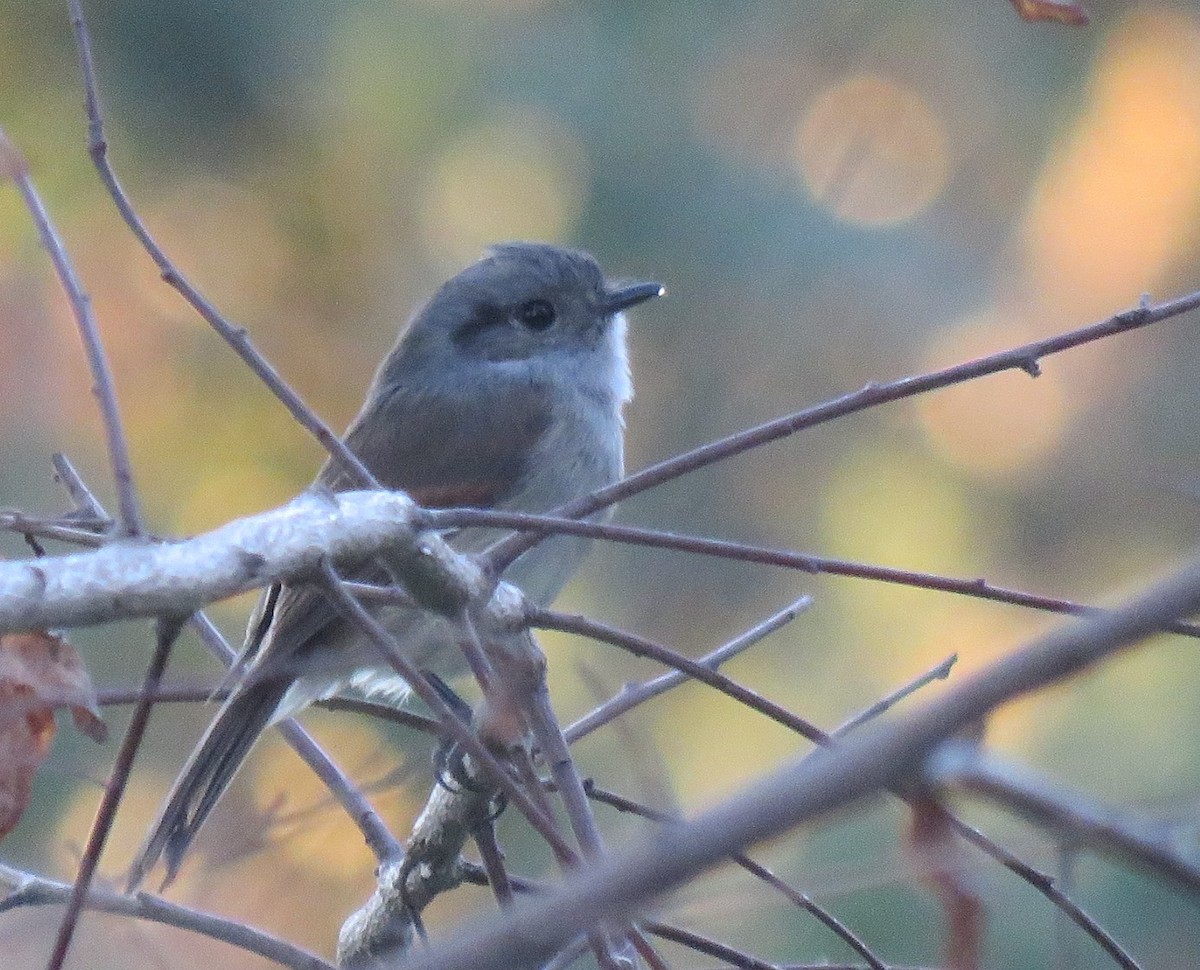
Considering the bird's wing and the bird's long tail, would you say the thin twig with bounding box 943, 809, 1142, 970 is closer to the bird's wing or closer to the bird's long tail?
the bird's long tail

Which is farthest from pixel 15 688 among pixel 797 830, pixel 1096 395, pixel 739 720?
pixel 1096 395

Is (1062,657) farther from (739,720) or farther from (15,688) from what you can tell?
(739,720)

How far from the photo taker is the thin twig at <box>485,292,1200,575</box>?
1.34 meters

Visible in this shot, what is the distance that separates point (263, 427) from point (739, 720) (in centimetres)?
196

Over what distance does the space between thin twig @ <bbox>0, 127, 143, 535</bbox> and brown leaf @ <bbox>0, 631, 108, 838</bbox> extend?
0.21m

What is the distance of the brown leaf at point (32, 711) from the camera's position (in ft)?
4.99

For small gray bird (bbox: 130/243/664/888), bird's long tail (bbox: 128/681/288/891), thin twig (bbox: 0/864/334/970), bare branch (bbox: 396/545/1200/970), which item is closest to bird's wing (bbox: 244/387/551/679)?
small gray bird (bbox: 130/243/664/888)

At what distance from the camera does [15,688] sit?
1.59 m

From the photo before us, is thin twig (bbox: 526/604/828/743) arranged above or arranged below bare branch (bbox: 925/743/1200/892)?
above

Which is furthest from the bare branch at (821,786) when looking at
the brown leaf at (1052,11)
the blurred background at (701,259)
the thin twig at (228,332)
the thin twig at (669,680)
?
the blurred background at (701,259)

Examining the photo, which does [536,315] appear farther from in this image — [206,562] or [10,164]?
[206,562]

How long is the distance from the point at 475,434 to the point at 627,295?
567 mm

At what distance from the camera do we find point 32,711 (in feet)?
4.85

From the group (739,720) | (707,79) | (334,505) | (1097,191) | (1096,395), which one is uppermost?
(707,79)
